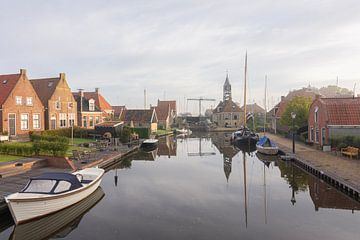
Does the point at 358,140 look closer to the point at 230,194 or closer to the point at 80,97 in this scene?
the point at 230,194

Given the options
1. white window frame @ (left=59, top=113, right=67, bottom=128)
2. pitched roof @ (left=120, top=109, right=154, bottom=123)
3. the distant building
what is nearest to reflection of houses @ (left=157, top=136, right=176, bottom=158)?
white window frame @ (left=59, top=113, right=67, bottom=128)

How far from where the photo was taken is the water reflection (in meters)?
11.2

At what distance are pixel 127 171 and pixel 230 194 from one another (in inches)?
391

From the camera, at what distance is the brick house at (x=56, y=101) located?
3788 cm

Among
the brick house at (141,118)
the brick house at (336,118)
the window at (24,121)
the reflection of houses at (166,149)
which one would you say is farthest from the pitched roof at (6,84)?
the brick house at (336,118)

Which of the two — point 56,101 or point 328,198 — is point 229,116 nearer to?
point 56,101

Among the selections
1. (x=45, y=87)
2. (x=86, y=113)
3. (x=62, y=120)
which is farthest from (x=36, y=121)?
(x=86, y=113)

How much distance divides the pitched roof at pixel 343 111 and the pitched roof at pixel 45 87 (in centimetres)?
3376

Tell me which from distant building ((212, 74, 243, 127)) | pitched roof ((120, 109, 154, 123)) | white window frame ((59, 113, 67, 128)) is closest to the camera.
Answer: white window frame ((59, 113, 67, 128))

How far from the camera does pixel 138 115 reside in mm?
62562

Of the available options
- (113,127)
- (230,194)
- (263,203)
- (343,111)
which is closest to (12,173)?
(230,194)

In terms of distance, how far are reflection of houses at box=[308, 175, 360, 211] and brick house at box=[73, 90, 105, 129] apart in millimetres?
36059

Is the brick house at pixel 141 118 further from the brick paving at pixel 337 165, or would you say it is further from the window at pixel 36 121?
the brick paving at pixel 337 165

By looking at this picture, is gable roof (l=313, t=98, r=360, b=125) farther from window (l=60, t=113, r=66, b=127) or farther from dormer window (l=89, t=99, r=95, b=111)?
dormer window (l=89, t=99, r=95, b=111)
